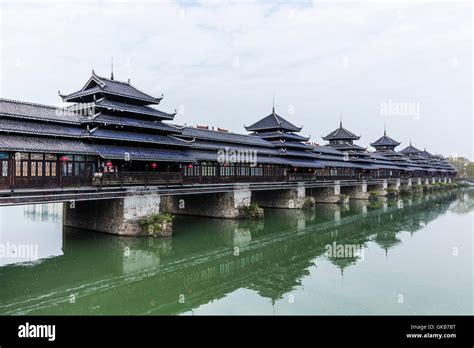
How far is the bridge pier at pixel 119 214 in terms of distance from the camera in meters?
24.6

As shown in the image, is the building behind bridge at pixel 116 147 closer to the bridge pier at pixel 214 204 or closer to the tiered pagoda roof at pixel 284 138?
the tiered pagoda roof at pixel 284 138

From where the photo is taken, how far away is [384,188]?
7006 cm

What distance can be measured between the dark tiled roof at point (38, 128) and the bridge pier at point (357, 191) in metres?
50.2

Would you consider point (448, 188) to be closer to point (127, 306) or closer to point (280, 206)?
point (280, 206)

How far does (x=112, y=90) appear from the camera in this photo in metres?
27.0

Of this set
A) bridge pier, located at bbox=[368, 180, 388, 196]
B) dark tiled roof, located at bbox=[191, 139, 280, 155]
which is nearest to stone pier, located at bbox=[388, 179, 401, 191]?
bridge pier, located at bbox=[368, 180, 388, 196]

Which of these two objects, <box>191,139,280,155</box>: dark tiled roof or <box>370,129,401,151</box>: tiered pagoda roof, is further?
<box>370,129,401,151</box>: tiered pagoda roof

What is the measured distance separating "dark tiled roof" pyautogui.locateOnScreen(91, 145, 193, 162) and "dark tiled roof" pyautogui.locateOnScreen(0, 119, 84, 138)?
1.84m

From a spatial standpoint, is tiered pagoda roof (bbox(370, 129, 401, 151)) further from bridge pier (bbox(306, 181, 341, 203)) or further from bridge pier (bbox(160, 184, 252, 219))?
bridge pier (bbox(160, 184, 252, 219))

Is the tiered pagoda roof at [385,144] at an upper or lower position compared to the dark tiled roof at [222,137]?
upper

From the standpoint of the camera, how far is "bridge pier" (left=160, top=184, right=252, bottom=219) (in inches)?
1389

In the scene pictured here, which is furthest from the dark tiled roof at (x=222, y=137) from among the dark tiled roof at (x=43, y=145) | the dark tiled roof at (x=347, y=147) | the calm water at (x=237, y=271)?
the dark tiled roof at (x=347, y=147)

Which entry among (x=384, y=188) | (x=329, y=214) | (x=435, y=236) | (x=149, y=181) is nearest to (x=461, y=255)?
(x=435, y=236)
